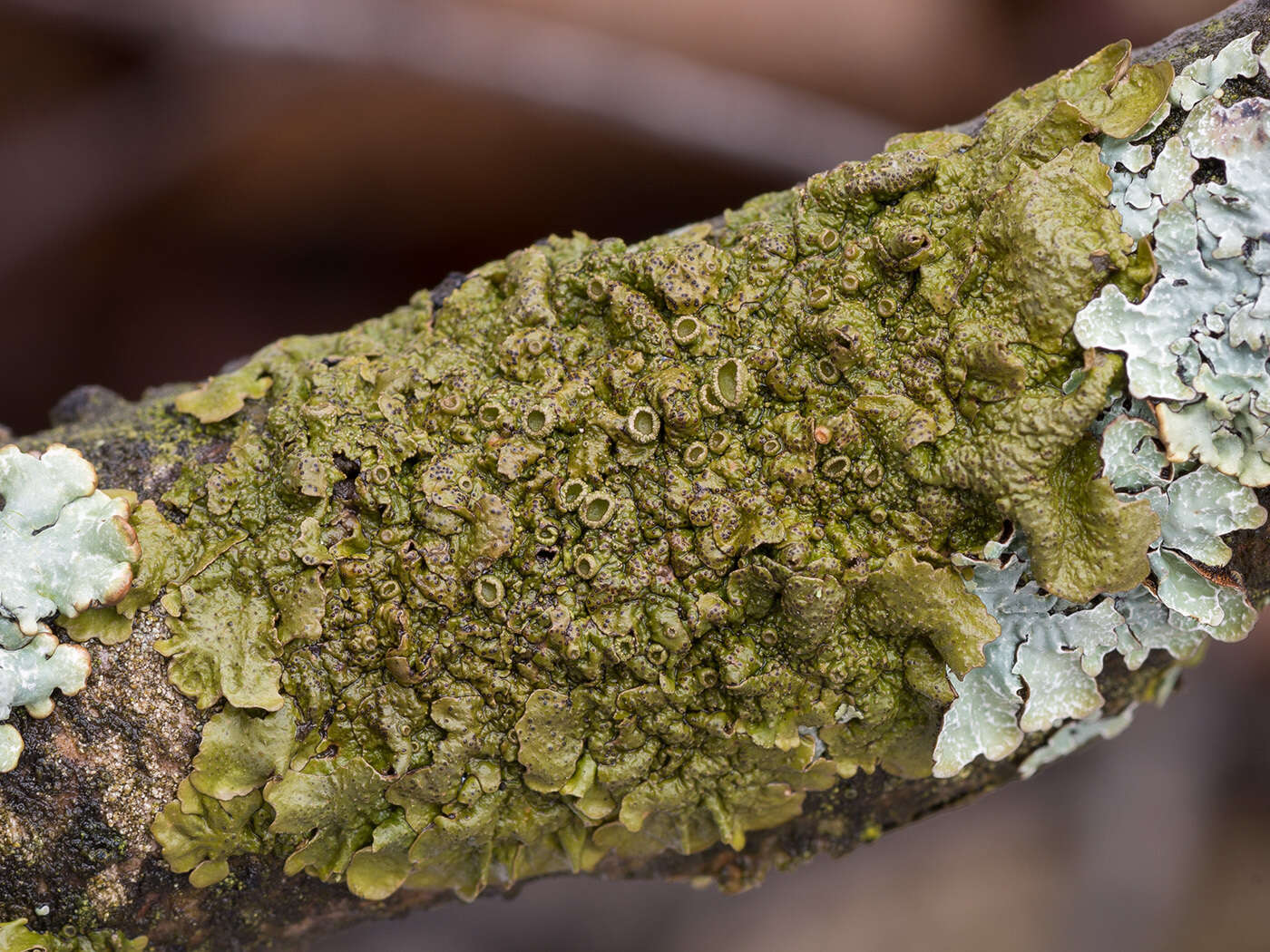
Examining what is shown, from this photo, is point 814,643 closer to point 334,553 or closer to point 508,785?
point 508,785

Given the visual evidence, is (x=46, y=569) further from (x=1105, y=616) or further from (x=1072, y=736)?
(x=1072, y=736)

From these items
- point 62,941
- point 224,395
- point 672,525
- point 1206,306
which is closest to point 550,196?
point 224,395

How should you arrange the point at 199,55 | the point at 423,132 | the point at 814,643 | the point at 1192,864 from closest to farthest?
the point at 814,643 < the point at 199,55 < the point at 423,132 < the point at 1192,864

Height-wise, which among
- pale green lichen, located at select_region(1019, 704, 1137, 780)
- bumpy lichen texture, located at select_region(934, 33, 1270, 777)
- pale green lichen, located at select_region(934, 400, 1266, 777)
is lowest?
pale green lichen, located at select_region(1019, 704, 1137, 780)

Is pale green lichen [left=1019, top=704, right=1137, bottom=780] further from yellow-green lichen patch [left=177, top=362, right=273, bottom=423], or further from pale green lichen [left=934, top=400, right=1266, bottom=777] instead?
yellow-green lichen patch [left=177, top=362, right=273, bottom=423]

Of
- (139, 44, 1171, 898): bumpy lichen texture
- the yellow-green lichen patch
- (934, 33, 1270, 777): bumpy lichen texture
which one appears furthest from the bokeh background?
(934, 33, 1270, 777): bumpy lichen texture

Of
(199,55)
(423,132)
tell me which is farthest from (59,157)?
(423,132)

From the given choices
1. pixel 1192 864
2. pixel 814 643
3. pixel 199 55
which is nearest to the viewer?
pixel 814 643
